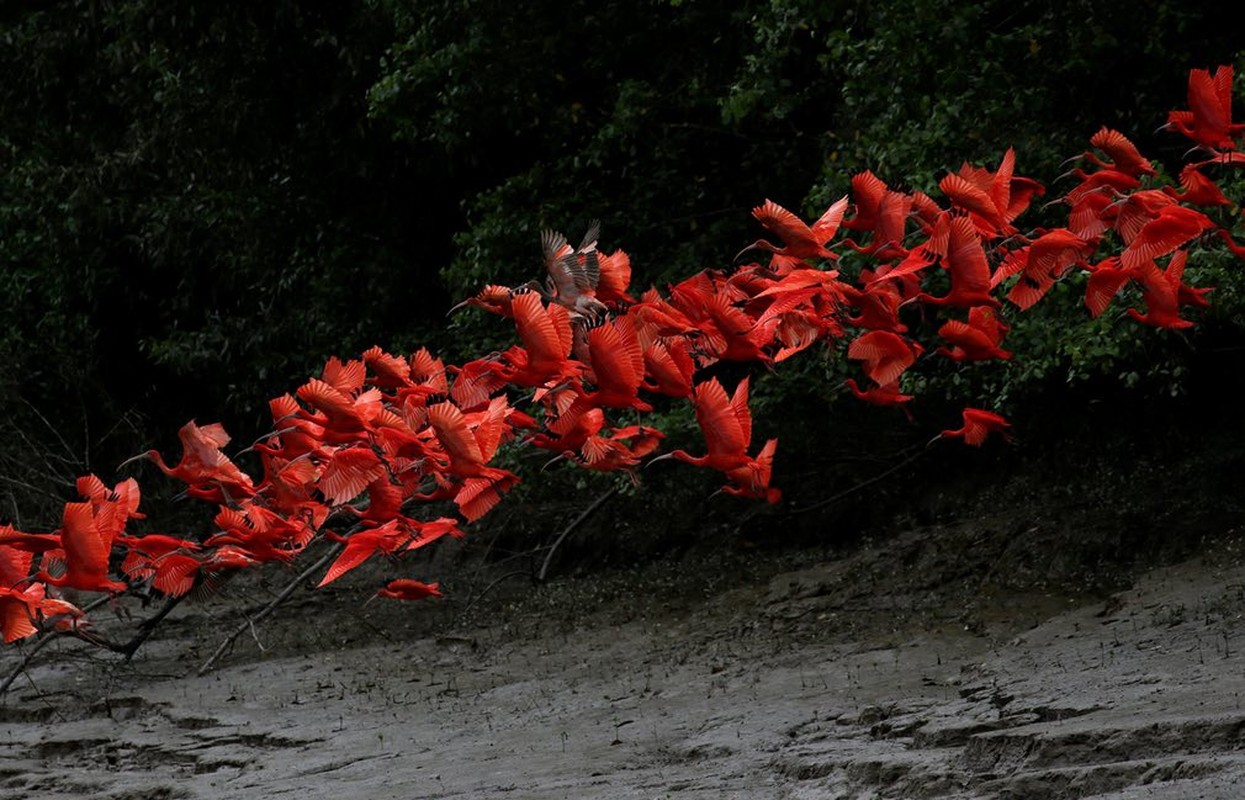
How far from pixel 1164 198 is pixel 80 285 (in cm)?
1052

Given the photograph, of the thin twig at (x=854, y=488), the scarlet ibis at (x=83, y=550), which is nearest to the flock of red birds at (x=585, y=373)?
the scarlet ibis at (x=83, y=550)

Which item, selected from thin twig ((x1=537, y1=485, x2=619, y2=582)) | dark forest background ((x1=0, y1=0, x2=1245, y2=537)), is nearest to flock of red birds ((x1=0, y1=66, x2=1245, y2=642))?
dark forest background ((x1=0, y1=0, x2=1245, y2=537))

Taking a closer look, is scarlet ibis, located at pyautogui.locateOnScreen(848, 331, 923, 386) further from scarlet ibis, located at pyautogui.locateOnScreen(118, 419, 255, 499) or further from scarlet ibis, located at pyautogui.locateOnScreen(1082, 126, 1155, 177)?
scarlet ibis, located at pyautogui.locateOnScreen(118, 419, 255, 499)

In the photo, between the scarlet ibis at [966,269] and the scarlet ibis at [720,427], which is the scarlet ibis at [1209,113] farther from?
the scarlet ibis at [720,427]

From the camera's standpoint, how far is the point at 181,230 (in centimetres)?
1055

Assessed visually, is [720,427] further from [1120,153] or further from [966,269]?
[1120,153]

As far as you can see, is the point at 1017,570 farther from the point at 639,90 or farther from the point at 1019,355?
the point at 639,90

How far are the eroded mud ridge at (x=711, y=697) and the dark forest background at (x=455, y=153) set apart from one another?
0.91 metres

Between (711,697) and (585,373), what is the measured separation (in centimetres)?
376

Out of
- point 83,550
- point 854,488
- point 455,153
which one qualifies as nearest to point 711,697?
point 854,488

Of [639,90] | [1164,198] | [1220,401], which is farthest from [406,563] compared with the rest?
[1164,198]

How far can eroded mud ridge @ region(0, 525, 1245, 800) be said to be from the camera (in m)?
4.17

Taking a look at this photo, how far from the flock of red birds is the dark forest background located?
3.12 m

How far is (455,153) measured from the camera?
9281 mm
